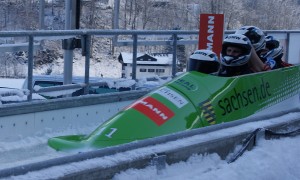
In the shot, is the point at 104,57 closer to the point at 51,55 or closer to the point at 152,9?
Result: the point at 51,55

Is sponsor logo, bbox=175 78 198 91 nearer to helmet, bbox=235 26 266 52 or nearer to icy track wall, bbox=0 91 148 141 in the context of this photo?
icy track wall, bbox=0 91 148 141

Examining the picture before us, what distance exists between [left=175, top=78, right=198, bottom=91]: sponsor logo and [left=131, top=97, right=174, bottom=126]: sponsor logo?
1.22 feet

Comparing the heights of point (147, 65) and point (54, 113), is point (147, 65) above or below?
above

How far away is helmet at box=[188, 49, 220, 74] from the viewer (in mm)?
5383

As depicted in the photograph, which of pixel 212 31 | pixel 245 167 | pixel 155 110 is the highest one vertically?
pixel 212 31

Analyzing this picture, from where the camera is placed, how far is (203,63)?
17.7 ft

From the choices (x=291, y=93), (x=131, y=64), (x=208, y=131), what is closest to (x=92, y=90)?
(x=131, y=64)

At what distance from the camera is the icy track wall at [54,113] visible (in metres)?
5.56

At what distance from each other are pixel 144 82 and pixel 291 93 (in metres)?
2.17

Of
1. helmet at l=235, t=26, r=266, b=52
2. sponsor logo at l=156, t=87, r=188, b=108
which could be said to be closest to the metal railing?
helmet at l=235, t=26, r=266, b=52

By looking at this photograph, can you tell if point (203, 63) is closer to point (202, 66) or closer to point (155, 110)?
point (202, 66)

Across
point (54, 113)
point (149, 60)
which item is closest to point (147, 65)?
point (149, 60)

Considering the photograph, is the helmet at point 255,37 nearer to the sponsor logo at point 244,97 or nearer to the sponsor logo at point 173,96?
the sponsor logo at point 244,97

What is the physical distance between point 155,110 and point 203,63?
116cm
